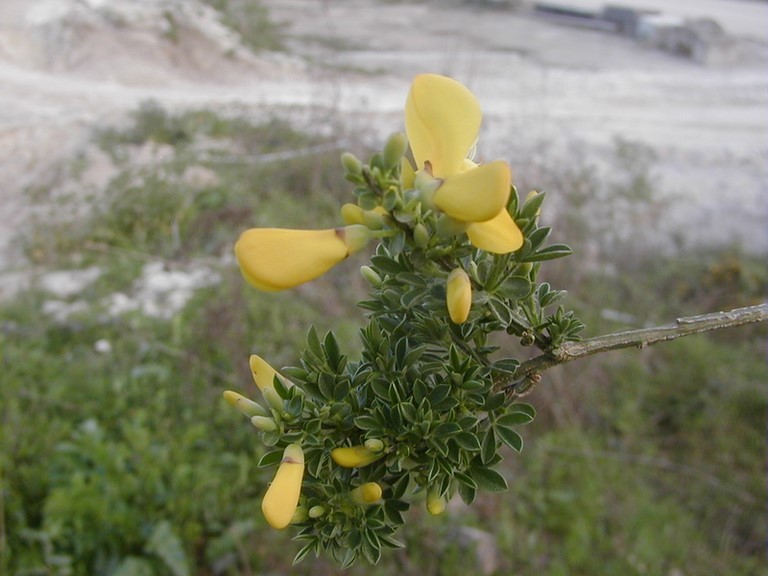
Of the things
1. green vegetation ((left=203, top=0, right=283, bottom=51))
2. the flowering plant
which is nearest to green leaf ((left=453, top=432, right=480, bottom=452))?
the flowering plant

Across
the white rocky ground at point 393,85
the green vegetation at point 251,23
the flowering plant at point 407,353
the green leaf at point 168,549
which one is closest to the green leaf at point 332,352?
the flowering plant at point 407,353

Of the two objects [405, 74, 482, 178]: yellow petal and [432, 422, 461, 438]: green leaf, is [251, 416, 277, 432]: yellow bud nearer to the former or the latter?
[432, 422, 461, 438]: green leaf

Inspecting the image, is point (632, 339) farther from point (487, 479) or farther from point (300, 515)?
point (300, 515)

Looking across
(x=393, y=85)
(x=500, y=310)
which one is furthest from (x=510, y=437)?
(x=393, y=85)

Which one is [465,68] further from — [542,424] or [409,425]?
[409,425]

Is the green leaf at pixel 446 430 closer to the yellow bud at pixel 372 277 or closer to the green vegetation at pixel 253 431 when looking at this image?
the yellow bud at pixel 372 277

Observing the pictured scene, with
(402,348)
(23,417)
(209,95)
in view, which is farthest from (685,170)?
(402,348)
